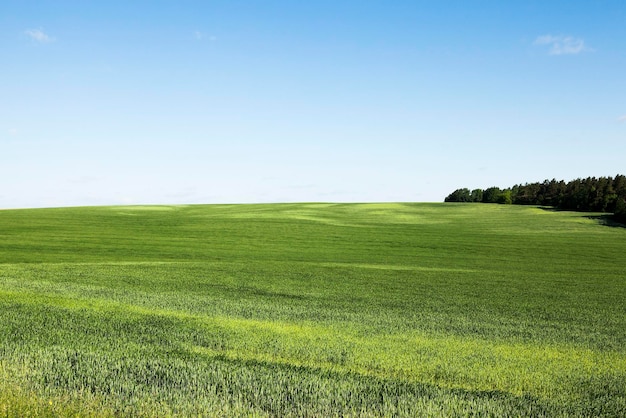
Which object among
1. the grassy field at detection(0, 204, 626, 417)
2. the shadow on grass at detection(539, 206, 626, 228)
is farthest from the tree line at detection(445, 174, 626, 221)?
the grassy field at detection(0, 204, 626, 417)

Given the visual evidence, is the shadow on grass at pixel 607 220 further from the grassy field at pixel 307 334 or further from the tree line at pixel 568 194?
the grassy field at pixel 307 334

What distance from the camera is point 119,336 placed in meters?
11.4

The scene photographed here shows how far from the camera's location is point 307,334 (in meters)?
13.1

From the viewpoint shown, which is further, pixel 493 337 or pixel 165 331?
pixel 493 337

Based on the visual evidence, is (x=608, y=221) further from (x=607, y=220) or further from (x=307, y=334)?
(x=307, y=334)

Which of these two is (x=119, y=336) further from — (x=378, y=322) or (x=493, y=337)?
(x=493, y=337)

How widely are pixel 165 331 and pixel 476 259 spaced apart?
1281 inches

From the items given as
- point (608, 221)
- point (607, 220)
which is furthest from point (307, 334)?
point (607, 220)

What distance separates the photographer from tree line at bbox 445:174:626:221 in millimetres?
78312

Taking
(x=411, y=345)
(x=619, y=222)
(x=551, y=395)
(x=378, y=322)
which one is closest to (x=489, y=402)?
(x=551, y=395)

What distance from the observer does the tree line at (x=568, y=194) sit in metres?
78.3

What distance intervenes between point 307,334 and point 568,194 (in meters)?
85.7

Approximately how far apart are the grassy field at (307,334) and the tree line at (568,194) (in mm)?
41674

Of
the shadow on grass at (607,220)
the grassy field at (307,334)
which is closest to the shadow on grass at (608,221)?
the shadow on grass at (607,220)
